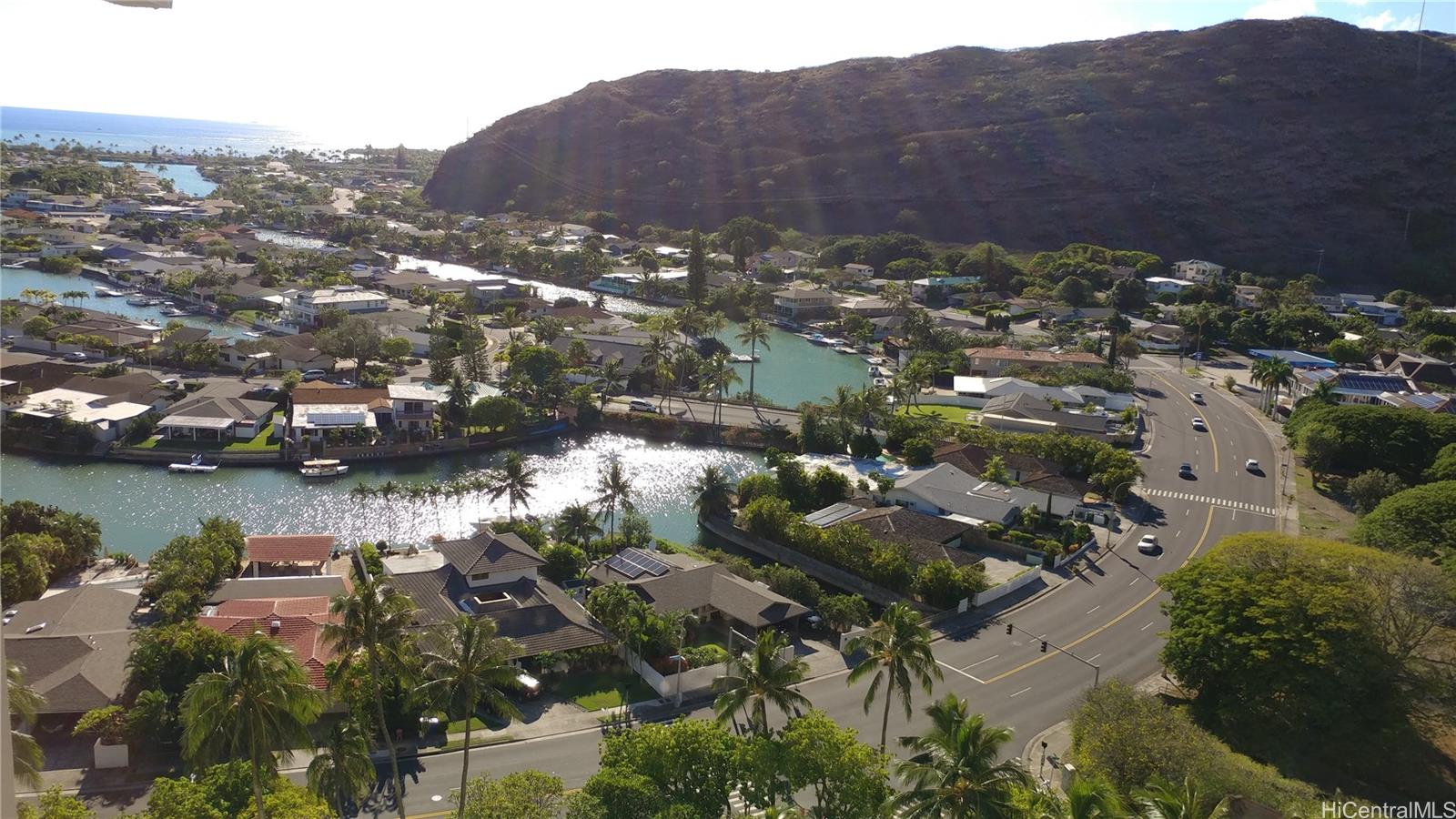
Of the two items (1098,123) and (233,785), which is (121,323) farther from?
(1098,123)

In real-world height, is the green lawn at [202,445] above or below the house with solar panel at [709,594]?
above

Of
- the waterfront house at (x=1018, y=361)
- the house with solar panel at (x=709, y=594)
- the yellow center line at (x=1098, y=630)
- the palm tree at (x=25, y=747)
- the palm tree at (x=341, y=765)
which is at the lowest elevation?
the yellow center line at (x=1098, y=630)

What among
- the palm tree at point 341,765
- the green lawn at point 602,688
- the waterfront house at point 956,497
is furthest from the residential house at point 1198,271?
the palm tree at point 341,765

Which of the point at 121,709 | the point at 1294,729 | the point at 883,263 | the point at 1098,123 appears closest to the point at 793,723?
the point at 1294,729

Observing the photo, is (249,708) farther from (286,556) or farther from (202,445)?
(202,445)

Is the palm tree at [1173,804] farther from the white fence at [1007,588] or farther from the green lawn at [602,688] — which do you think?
the white fence at [1007,588]

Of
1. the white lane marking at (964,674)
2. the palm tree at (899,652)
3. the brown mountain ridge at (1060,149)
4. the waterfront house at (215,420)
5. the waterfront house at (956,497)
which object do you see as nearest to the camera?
the palm tree at (899,652)

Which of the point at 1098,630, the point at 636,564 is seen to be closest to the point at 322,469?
the point at 636,564
